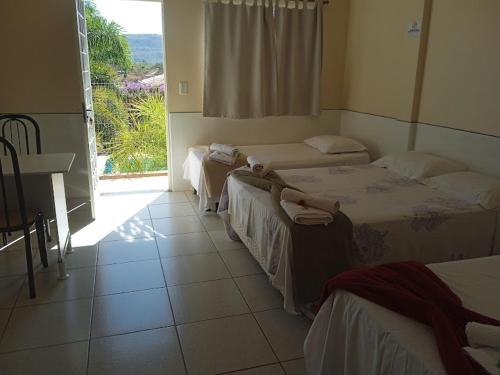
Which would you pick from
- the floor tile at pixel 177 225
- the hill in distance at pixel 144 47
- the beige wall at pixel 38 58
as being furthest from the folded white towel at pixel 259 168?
the hill in distance at pixel 144 47

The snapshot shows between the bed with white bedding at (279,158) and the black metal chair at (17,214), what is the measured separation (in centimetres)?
159

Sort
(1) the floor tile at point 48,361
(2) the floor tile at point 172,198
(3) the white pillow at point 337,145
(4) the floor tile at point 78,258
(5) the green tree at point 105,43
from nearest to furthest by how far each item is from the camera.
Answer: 1. (1) the floor tile at point 48,361
2. (4) the floor tile at point 78,258
3. (3) the white pillow at point 337,145
4. (2) the floor tile at point 172,198
5. (5) the green tree at point 105,43

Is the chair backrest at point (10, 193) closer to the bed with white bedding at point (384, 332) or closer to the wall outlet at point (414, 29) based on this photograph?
the bed with white bedding at point (384, 332)

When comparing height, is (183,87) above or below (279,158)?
above

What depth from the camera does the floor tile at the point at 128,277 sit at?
2.68 m

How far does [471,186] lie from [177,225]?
7.95 feet

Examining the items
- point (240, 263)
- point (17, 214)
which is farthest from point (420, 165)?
point (17, 214)

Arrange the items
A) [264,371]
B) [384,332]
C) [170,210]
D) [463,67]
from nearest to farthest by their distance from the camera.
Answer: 1. [384,332]
2. [264,371]
3. [463,67]
4. [170,210]

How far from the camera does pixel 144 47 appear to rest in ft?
18.7

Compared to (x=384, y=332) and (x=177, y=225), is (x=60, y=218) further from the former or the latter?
(x=384, y=332)

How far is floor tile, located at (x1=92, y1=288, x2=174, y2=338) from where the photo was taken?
7.47 ft

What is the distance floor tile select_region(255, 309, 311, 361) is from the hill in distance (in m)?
4.17

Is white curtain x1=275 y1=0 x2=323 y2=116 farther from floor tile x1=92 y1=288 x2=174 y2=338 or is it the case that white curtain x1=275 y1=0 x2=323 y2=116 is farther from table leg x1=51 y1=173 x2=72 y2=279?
floor tile x1=92 y1=288 x2=174 y2=338

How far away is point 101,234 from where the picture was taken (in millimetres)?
3561
